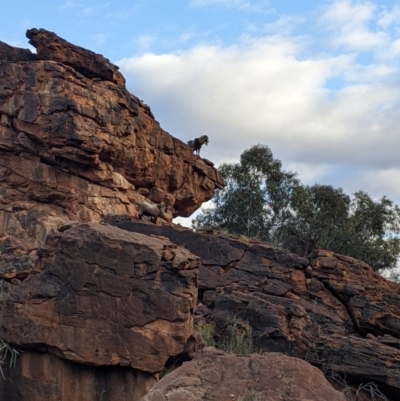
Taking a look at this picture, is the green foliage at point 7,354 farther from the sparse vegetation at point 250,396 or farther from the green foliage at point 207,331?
the sparse vegetation at point 250,396

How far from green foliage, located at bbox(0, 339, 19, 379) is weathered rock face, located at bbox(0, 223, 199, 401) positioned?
90mm

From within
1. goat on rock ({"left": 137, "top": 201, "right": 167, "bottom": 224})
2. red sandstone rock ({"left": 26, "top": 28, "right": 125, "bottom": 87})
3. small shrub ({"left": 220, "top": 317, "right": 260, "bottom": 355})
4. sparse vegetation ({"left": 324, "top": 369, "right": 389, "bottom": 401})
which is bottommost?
sparse vegetation ({"left": 324, "top": 369, "right": 389, "bottom": 401})

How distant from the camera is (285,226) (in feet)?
87.8

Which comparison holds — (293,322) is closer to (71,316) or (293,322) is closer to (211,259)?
(211,259)

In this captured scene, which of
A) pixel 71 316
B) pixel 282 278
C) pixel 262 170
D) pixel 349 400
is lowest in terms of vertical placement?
Result: pixel 349 400

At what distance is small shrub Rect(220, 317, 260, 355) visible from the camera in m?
10.4

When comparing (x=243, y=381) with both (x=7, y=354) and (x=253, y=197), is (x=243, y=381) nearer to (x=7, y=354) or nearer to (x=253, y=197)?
(x=7, y=354)

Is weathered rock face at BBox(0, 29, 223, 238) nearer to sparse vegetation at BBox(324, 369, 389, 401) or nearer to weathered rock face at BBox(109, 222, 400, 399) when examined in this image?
weathered rock face at BBox(109, 222, 400, 399)

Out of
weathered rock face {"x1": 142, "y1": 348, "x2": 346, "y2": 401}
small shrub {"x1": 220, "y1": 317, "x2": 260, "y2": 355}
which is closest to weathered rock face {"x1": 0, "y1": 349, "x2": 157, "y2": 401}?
weathered rock face {"x1": 142, "y1": 348, "x2": 346, "y2": 401}

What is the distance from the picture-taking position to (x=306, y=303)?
43.4ft

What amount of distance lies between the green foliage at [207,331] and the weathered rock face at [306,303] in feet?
0.93

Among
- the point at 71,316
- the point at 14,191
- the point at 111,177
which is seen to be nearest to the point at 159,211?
the point at 111,177

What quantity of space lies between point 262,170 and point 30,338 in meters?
21.1

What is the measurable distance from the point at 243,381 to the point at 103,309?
293 cm
